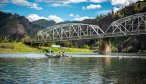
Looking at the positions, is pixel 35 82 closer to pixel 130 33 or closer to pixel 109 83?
pixel 109 83

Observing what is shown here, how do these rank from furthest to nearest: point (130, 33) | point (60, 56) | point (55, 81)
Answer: point (130, 33) → point (60, 56) → point (55, 81)

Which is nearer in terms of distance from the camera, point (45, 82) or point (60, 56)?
point (45, 82)

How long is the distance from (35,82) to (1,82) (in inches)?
172

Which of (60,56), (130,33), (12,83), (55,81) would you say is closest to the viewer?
A: (12,83)

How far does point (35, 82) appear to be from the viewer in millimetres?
44750

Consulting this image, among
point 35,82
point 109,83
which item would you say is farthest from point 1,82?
point 109,83

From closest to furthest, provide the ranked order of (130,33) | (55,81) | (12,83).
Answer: (12,83)
(55,81)
(130,33)

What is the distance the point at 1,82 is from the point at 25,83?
310 centimetres

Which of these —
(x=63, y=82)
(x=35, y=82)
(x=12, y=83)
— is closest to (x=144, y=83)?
(x=63, y=82)

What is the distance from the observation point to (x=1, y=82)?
43844mm

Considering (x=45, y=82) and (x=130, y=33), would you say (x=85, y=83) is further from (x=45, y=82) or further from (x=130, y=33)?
(x=130, y=33)

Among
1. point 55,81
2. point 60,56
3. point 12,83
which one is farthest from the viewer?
point 60,56

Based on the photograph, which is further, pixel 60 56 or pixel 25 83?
pixel 60 56

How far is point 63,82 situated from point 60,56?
85386 mm
